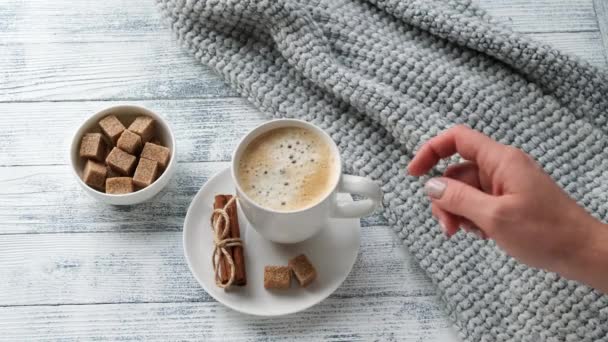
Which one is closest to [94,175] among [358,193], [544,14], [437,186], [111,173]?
[111,173]

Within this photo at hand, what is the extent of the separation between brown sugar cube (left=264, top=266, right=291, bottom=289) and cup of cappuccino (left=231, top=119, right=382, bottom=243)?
0.04 m

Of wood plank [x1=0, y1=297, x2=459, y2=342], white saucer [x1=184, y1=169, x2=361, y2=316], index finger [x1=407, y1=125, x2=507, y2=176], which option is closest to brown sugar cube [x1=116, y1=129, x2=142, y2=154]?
white saucer [x1=184, y1=169, x2=361, y2=316]

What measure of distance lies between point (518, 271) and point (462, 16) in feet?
1.32

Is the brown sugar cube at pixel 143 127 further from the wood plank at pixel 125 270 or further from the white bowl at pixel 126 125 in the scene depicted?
the wood plank at pixel 125 270

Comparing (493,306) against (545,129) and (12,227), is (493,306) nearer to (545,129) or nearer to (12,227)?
(545,129)

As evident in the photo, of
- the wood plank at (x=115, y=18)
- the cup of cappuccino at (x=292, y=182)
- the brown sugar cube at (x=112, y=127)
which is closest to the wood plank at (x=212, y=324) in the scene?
the cup of cappuccino at (x=292, y=182)

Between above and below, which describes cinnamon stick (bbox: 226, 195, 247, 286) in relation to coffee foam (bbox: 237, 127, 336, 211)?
below

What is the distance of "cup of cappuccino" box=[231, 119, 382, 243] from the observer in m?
0.87

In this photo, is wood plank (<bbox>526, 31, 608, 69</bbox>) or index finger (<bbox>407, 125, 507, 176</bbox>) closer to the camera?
index finger (<bbox>407, 125, 507, 176</bbox>)

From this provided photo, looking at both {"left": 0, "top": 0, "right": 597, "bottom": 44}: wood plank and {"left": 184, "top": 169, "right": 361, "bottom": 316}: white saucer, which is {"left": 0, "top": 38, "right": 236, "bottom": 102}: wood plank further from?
{"left": 184, "top": 169, "right": 361, "bottom": 316}: white saucer

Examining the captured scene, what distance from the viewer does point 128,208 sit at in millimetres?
1023

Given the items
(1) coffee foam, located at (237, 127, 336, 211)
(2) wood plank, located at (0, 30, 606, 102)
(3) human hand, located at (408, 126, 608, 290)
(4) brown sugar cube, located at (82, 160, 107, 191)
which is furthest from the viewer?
(2) wood plank, located at (0, 30, 606, 102)

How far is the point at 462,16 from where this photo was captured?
110 cm

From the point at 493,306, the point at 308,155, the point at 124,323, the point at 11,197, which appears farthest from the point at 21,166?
the point at 493,306
